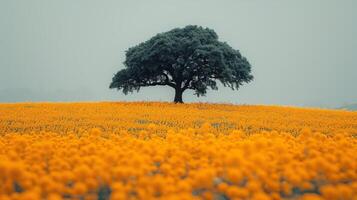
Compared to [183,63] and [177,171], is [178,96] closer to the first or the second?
[183,63]

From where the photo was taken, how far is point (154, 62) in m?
34.5

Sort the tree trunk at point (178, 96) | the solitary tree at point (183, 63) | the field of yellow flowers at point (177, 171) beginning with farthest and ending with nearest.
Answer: the tree trunk at point (178, 96) < the solitary tree at point (183, 63) < the field of yellow flowers at point (177, 171)

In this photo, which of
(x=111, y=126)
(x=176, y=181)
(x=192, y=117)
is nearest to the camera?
(x=176, y=181)

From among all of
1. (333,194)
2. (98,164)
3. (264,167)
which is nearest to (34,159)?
(98,164)

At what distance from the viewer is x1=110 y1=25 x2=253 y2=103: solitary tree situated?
1323 inches

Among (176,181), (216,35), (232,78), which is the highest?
(216,35)

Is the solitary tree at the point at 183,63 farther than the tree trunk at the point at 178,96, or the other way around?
the tree trunk at the point at 178,96

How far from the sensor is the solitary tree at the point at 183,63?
3359cm

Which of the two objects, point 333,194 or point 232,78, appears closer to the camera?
point 333,194

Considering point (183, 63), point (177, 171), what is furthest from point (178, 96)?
point (177, 171)

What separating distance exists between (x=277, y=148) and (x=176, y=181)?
2.95 meters

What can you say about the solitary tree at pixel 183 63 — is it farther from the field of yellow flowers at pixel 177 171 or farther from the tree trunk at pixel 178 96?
the field of yellow flowers at pixel 177 171

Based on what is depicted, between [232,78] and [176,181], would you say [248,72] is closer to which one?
[232,78]

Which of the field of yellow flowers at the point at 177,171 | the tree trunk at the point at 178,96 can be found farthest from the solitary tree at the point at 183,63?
the field of yellow flowers at the point at 177,171
